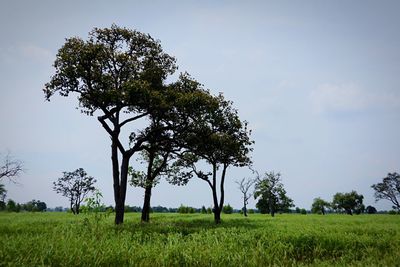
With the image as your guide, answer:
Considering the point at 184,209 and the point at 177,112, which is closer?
the point at 177,112

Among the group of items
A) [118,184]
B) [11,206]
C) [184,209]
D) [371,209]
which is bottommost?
[11,206]

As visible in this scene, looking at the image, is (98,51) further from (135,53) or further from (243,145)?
(243,145)

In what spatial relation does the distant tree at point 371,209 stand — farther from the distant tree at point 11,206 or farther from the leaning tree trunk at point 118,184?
the distant tree at point 11,206

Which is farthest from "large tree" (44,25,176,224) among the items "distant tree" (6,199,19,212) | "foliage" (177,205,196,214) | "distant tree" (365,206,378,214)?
"distant tree" (365,206,378,214)

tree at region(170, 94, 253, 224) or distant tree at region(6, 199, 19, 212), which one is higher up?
tree at region(170, 94, 253, 224)

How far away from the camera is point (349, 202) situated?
115 m

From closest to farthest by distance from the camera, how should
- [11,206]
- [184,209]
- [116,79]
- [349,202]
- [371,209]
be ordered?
Result: 1. [116,79]
2. [184,209]
3. [11,206]
4. [349,202]
5. [371,209]

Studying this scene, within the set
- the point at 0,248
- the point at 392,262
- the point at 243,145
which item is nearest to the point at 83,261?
the point at 0,248

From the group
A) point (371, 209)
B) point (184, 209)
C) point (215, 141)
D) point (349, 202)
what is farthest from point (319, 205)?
point (215, 141)

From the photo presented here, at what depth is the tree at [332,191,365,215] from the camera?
116m

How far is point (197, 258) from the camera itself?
8.38 meters

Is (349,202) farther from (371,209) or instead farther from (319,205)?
(371,209)

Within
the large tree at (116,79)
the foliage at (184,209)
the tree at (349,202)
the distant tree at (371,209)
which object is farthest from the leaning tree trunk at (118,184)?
the distant tree at (371,209)

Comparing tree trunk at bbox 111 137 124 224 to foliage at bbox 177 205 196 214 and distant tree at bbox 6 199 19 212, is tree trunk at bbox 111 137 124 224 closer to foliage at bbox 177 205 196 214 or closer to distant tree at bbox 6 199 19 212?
foliage at bbox 177 205 196 214
